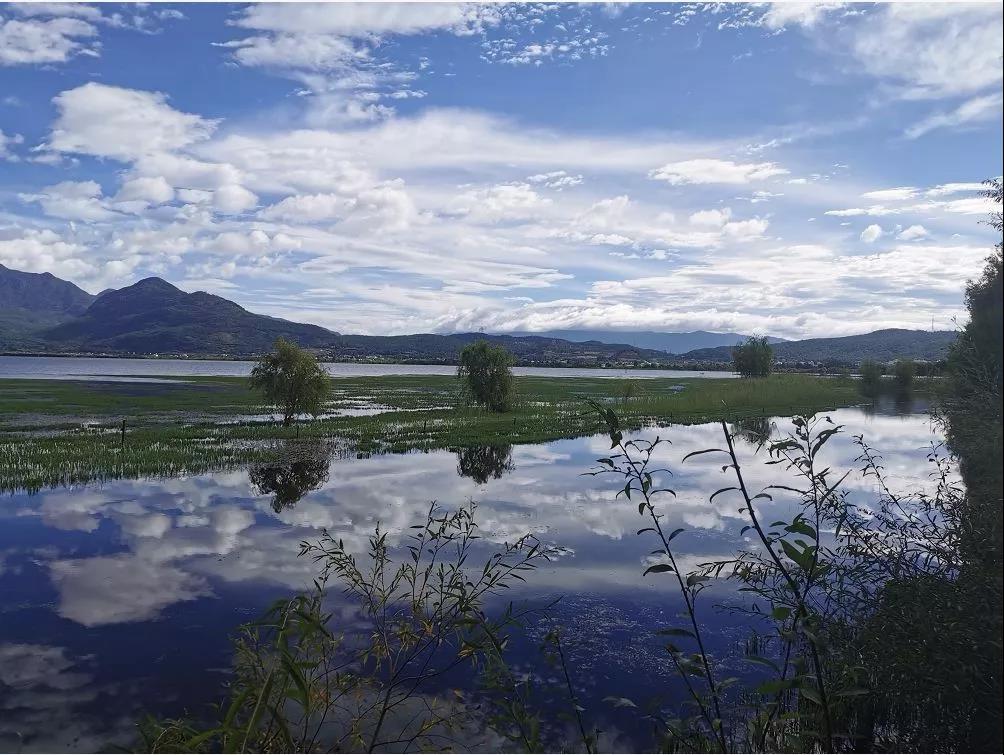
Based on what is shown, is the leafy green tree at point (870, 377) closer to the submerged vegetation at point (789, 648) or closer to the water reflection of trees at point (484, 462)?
the water reflection of trees at point (484, 462)

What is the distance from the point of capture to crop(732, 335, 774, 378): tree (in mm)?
103938

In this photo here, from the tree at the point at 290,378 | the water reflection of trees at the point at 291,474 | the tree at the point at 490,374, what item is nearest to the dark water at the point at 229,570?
the water reflection of trees at the point at 291,474

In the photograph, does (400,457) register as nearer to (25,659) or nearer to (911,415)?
(25,659)

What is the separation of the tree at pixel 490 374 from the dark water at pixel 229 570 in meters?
29.8

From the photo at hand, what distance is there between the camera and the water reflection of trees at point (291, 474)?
26969mm

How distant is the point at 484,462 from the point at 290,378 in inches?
812

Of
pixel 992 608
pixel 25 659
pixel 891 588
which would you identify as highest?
pixel 992 608

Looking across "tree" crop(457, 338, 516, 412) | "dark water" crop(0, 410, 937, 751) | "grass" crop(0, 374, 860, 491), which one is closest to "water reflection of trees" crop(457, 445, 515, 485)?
"dark water" crop(0, 410, 937, 751)

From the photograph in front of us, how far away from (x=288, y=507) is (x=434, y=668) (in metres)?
14.6

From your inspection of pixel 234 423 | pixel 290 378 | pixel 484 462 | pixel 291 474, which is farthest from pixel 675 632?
pixel 234 423

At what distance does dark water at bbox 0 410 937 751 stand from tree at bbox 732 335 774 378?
73.0 metres

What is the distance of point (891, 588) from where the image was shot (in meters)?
8.16

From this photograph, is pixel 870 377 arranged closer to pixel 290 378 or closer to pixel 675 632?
pixel 290 378

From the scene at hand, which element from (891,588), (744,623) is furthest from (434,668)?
(891,588)
